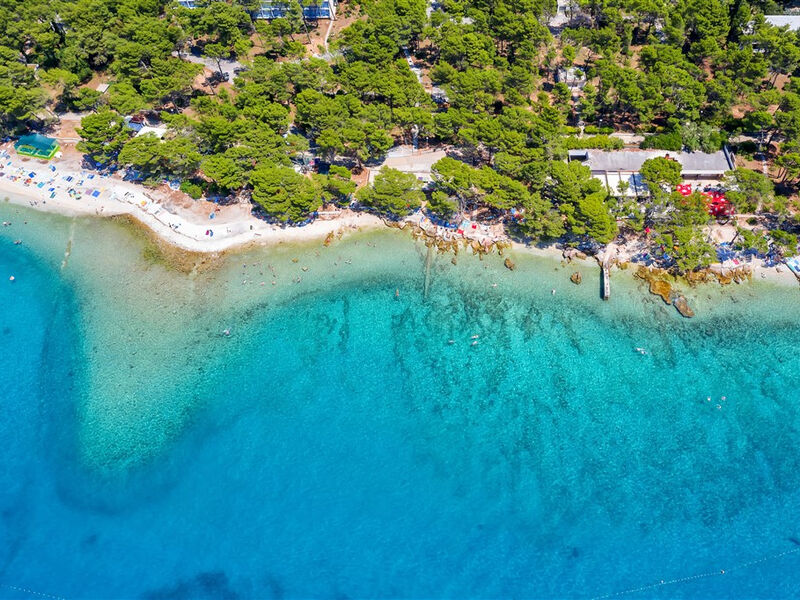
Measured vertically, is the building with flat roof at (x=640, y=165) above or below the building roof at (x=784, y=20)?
below

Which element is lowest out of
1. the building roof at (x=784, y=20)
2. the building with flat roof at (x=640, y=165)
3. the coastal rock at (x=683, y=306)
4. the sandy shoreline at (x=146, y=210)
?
the sandy shoreline at (x=146, y=210)

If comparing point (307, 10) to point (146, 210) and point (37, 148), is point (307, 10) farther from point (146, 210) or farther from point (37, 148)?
point (37, 148)

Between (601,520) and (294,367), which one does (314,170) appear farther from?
(601,520)

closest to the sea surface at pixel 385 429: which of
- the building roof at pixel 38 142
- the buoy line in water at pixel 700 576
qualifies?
the buoy line in water at pixel 700 576

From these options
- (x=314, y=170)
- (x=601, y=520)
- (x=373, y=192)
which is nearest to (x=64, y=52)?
(x=314, y=170)

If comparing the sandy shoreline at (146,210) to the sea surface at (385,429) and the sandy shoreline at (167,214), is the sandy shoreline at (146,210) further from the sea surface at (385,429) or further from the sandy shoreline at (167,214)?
the sea surface at (385,429)

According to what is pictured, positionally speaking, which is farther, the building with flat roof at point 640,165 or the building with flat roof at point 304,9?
the building with flat roof at point 304,9
